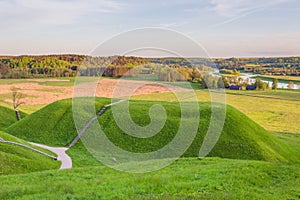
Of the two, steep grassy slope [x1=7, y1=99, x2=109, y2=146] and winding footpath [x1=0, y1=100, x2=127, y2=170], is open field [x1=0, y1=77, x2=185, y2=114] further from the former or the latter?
winding footpath [x1=0, y1=100, x2=127, y2=170]

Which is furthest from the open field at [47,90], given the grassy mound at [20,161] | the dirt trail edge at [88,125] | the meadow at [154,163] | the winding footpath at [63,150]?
the grassy mound at [20,161]

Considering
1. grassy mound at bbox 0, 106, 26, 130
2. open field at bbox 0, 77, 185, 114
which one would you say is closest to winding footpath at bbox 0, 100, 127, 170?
grassy mound at bbox 0, 106, 26, 130

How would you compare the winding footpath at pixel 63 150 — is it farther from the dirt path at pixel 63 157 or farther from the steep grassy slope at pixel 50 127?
the steep grassy slope at pixel 50 127

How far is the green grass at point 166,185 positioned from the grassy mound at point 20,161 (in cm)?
501

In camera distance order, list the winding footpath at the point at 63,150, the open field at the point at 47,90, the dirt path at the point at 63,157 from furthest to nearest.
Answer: the open field at the point at 47,90 < the winding footpath at the point at 63,150 < the dirt path at the point at 63,157

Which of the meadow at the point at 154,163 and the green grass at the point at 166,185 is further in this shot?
the meadow at the point at 154,163

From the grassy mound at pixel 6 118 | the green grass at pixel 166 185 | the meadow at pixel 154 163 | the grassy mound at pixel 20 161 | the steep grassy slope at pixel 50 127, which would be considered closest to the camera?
the green grass at pixel 166 185

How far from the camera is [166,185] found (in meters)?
14.7

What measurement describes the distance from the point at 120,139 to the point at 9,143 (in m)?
13.0

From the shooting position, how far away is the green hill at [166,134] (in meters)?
36.4

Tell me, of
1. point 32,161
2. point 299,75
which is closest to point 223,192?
point 32,161

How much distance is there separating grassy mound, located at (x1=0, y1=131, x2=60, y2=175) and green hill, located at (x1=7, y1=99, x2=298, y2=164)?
32.3ft

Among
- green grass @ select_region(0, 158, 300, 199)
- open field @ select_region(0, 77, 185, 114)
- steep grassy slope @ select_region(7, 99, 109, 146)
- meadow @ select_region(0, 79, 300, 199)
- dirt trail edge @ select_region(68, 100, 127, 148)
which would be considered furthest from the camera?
open field @ select_region(0, 77, 185, 114)

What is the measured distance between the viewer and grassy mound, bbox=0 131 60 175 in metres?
23.0
